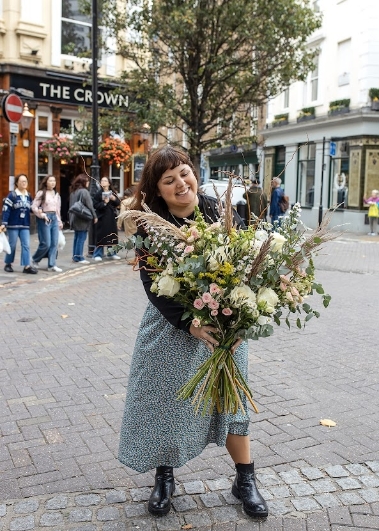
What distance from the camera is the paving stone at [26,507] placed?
2982mm

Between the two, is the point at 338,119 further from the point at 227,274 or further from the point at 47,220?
the point at 227,274

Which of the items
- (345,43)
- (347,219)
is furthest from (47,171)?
(345,43)

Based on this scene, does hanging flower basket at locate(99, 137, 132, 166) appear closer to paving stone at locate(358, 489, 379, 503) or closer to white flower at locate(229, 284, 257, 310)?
paving stone at locate(358, 489, 379, 503)

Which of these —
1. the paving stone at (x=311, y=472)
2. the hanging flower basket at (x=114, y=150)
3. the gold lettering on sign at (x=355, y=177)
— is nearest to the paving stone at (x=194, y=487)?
the paving stone at (x=311, y=472)

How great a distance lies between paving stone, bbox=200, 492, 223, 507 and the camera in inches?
120

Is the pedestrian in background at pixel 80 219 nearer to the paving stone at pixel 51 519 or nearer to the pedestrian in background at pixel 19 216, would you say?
the pedestrian in background at pixel 19 216

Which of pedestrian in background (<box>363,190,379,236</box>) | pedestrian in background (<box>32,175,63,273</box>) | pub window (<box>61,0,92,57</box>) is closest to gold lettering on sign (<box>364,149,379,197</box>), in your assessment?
pedestrian in background (<box>363,190,379,236</box>)

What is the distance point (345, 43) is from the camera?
954 inches

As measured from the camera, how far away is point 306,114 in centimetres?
2639

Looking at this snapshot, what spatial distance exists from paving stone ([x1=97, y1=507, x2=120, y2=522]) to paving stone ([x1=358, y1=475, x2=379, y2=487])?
1382 mm

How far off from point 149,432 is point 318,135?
24.5 metres

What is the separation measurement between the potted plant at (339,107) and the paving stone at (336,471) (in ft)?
71.9

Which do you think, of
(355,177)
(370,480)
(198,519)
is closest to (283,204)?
(355,177)

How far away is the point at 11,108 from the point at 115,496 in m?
10.7
